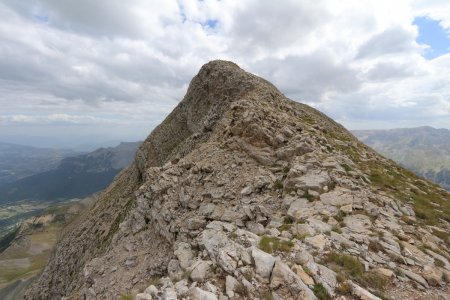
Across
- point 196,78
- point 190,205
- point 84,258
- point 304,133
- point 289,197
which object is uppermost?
point 196,78

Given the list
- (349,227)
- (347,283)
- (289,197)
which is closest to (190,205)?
(289,197)

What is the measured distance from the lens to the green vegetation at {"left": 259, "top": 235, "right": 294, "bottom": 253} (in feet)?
48.8

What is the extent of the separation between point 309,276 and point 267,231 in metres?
5.05

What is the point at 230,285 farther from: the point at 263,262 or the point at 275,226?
the point at 275,226

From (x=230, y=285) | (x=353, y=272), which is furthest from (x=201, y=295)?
(x=353, y=272)

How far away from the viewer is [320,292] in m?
12.3

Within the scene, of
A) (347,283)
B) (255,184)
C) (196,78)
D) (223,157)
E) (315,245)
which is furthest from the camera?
(196,78)

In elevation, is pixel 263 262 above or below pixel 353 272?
above

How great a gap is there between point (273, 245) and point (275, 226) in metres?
3.98

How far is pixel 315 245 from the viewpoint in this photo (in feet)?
50.1

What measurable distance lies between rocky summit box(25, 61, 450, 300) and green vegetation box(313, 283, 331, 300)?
0.14ft

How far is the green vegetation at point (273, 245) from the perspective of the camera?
14.9 m

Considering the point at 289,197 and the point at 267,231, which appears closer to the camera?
the point at 267,231

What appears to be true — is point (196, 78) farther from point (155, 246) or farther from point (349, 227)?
point (349, 227)
